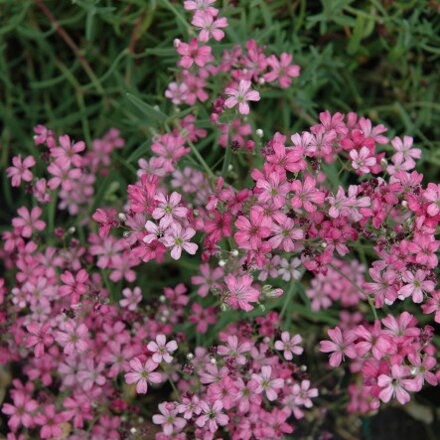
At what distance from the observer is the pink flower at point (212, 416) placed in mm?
1714

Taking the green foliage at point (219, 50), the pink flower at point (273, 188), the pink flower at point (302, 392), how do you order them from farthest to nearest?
the green foliage at point (219, 50), the pink flower at point (302, 392), the pink flower at point (273, 188)

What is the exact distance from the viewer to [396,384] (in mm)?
1632

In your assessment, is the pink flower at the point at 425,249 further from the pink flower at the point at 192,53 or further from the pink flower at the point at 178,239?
the pink flower at the point at 192,53

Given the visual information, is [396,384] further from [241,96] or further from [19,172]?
[19,172]

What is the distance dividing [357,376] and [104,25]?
1880 millimetres

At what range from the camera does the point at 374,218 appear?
1724mm

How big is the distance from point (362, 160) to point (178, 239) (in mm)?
578

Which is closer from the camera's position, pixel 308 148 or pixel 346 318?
pixel 308 148

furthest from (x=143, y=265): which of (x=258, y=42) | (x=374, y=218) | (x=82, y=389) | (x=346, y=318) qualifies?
(x=374, y=218)

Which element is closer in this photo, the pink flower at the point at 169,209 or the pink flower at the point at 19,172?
the pink flower at the point at 169,209

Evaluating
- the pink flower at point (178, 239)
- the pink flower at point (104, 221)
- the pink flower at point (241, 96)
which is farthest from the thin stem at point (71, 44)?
the pink flower at point (178, 239)

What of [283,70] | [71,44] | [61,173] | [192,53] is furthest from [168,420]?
[71,44]

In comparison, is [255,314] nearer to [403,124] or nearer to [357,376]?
[357,376]

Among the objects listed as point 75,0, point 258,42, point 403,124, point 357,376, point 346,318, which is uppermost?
point 75,0
